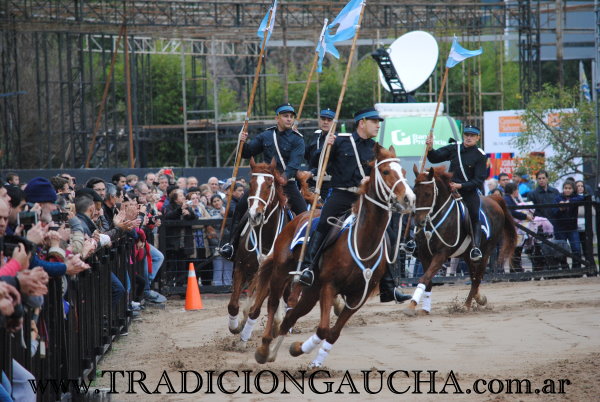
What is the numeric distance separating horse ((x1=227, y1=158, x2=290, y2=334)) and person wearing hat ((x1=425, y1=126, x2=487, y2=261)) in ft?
11.7

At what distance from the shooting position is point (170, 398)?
8.92 metres

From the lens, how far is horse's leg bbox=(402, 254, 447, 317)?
568 inches

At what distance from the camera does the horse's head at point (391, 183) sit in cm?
951

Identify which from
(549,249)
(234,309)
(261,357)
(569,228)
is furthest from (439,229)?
(569,228)

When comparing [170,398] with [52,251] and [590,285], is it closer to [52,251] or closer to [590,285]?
[52,251]

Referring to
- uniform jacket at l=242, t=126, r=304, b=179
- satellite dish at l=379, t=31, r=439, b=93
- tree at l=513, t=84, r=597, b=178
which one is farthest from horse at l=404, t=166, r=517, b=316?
tree at l=513, t=84, r=597, b=178

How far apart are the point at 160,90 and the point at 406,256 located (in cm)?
3315

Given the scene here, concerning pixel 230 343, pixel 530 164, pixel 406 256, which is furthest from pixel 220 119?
pixel 230 343

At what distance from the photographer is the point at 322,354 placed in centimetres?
994

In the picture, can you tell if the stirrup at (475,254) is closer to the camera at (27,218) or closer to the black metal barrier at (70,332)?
the black metal barrier at (70,332)

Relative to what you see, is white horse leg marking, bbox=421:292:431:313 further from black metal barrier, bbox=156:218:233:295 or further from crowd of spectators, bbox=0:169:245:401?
black metal barrier, bbox=156:218:233:295

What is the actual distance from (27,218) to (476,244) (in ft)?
30.5

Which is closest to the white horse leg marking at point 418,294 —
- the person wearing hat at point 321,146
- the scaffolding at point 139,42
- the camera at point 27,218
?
the person wearing hat at point 321,146

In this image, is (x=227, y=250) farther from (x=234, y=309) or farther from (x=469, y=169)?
(x=469, y=169)
